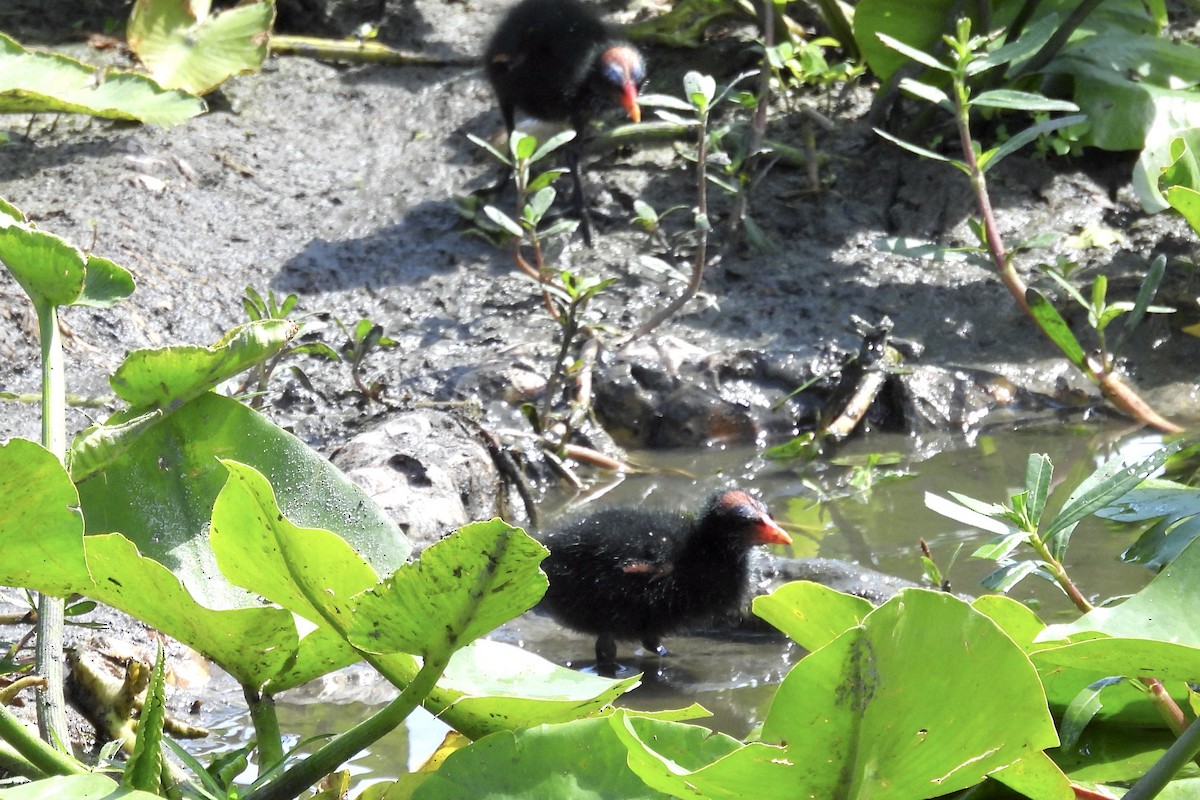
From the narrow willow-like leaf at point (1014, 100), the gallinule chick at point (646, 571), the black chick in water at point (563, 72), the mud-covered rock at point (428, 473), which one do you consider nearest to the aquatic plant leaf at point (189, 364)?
the mud-covered rock at point (428, 473)

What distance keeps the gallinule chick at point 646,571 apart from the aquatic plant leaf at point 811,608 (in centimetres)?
195

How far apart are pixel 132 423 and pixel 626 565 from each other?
2.11 m

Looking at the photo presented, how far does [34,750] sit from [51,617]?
0.23 meters

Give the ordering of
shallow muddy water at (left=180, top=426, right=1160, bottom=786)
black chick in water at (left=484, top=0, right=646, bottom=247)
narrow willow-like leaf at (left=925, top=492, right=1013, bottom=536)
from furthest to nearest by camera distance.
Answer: black chick in water at (left=484, top=0, right=646, bottom=247)
shallow muddy water at (left=180, top=426, right=1160, bottom=786)
narrow willow-like leaf at (left=925, top=492, right=1013, bottom=536)

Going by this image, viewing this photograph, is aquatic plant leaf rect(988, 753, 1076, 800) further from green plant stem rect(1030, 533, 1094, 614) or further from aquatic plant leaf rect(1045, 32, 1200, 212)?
aquatic plant leaf rect(1045, 32, 1200, 212)

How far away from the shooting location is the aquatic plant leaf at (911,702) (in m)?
1.00

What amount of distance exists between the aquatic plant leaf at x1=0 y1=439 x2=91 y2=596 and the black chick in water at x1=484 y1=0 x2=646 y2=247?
14.1 ft

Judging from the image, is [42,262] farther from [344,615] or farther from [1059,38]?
[1059,38]

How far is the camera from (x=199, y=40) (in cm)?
578

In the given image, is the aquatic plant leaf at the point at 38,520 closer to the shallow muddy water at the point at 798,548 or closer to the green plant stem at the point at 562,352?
the shallow muddy water at the point at 798,548

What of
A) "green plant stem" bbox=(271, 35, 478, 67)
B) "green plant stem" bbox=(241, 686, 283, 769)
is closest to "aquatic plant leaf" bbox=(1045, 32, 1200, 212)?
"green plant stem" bbox=(271, 35, 478, 67)

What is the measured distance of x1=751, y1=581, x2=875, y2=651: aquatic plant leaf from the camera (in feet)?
4.22

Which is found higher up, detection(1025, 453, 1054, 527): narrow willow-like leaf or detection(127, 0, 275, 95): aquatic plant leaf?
detection(1025, 453, 1054, 527): narrow willow-like leaf

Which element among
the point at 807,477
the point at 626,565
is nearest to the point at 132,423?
the point at 626,565
